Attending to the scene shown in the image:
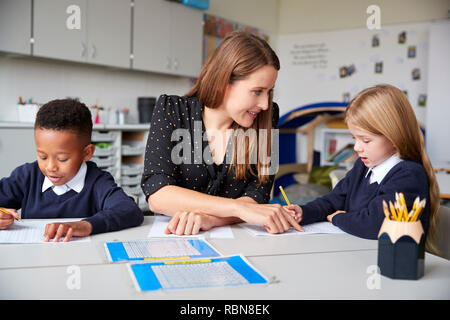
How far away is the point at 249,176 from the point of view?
1556mm

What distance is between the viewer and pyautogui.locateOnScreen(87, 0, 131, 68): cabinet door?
11.8 feet

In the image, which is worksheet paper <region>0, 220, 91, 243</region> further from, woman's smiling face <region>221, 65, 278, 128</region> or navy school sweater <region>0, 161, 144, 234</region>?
woman's smiling face <region>221, 65, 278, 128</region>

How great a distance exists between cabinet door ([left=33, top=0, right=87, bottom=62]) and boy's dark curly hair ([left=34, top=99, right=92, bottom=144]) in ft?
6.93

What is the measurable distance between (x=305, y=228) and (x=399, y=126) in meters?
0.39

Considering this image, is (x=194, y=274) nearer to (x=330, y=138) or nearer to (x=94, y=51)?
(x=94, y=51)

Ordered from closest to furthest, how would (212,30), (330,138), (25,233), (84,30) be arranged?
1. (25,233)
2. (84,30)
3. (212,30)
4. (330,138)

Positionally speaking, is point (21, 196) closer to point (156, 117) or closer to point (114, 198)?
point (114, 198)

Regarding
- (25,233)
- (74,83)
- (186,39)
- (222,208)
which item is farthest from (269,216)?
(186,39)

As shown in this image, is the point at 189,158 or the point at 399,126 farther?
the point at 189,158

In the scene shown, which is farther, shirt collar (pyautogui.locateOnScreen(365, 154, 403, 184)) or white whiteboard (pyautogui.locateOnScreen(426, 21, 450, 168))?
white whiteboard (pyautogui.locateOnScreen(426, 21, 450, 168))

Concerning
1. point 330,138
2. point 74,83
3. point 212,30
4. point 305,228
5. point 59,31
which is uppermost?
point 212,30

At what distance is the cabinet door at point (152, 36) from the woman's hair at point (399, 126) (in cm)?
302

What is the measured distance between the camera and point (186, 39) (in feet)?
14.5

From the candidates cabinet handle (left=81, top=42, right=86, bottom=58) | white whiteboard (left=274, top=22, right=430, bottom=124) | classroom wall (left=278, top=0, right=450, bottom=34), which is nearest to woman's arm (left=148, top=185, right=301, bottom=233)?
cabinet handle (left=81, top=42, right=86, bottom=58)
